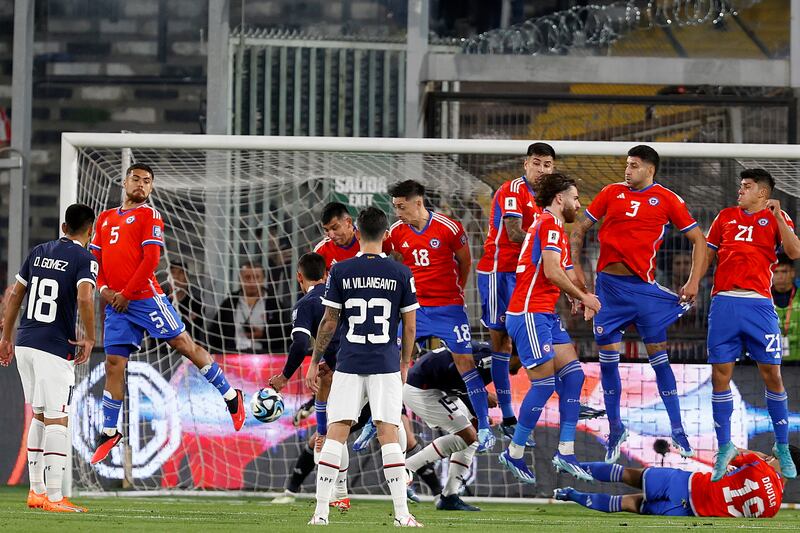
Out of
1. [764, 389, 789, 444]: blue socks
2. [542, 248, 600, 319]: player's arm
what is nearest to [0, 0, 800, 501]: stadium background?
[764, 389, 789, 444]: blue socks

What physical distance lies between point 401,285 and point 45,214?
8.66 meters

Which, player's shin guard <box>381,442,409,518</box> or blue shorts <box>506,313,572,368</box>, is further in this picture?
blue shorts <box>506,313,572,368</box>

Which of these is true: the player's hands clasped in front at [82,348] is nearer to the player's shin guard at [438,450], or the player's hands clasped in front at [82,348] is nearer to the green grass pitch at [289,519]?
the green grass pitch at [289,519]

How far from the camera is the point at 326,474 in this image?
8.40m

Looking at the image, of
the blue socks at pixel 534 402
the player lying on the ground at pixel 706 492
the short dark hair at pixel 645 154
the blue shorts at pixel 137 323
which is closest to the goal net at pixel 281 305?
the short dark hair at pixel 645 154

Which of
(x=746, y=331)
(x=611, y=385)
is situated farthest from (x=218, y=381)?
(x=746, y=331)

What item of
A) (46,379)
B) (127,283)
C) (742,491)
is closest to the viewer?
(46,379)

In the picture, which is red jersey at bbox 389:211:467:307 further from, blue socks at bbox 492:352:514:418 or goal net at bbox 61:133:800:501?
goal net at bbox 61:133:800:501

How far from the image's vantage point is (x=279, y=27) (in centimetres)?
1678

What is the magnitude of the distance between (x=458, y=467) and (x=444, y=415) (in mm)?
431

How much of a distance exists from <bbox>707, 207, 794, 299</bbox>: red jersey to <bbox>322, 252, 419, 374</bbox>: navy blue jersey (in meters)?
3.42

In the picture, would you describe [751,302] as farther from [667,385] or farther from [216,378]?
[216,378]

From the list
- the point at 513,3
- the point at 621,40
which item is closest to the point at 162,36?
the point at 513,3

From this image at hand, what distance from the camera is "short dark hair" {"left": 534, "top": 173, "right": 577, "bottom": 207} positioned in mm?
10297
